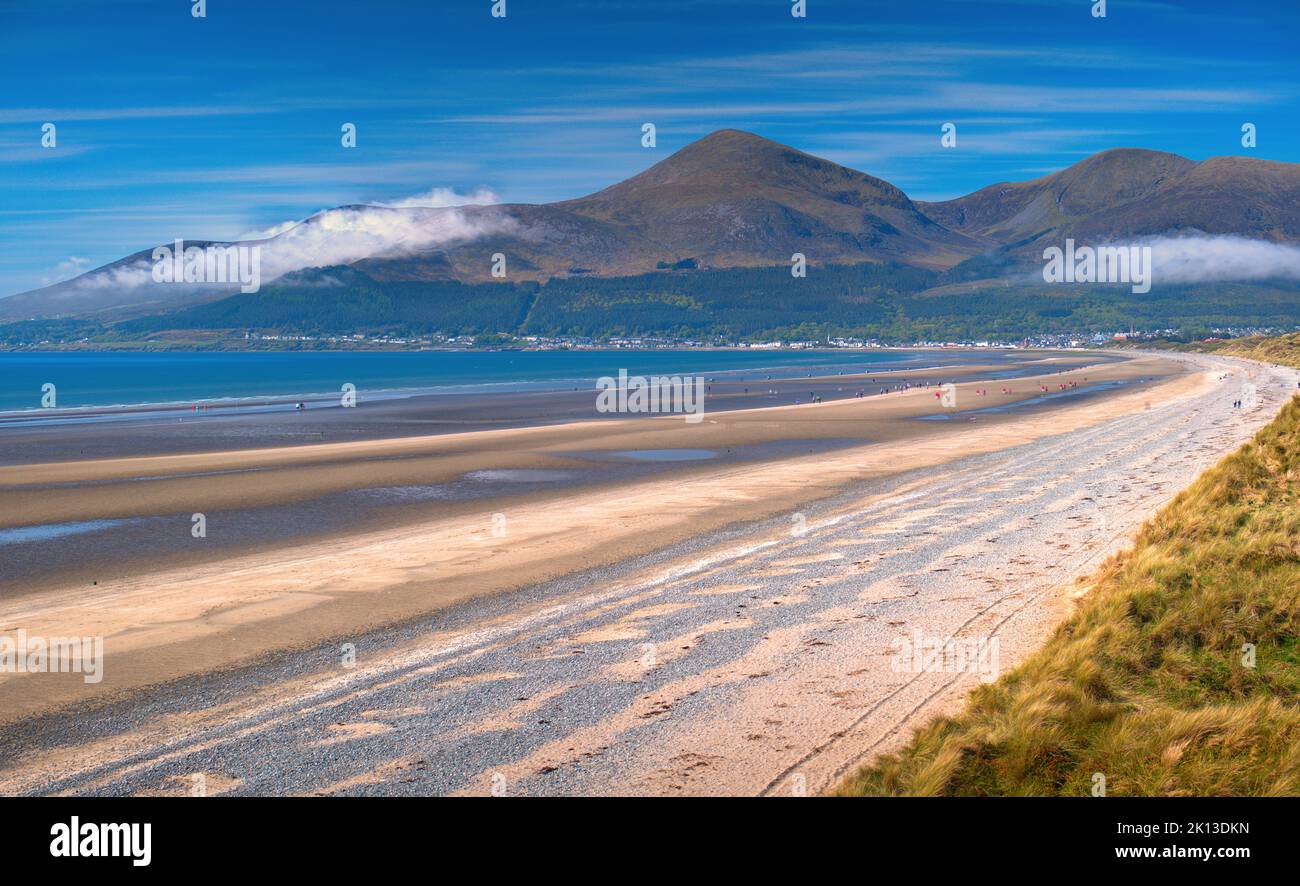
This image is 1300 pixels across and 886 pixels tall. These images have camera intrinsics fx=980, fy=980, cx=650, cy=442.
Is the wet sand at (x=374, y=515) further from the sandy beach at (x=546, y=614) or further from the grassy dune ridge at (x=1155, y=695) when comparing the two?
the grassy dune ridge at (x=1155, y=695)

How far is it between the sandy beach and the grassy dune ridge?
72 cm

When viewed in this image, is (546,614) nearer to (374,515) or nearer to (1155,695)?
(1155,695)

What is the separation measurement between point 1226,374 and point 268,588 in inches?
3284

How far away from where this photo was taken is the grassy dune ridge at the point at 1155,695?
306 inches

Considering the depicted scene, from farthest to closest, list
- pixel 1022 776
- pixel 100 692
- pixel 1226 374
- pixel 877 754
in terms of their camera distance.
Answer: pixel 1226 374, pixel 100 692, pixel 877 754, pixel 1022 776

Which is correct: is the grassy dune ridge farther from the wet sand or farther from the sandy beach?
the wet sand

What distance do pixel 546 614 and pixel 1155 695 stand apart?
7719 millimetres

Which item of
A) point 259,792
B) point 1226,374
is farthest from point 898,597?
point 1226,374

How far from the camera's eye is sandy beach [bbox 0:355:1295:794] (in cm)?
884

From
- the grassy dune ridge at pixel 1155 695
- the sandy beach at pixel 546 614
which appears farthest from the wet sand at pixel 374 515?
the grassy dune ridge at pixel 1155 695

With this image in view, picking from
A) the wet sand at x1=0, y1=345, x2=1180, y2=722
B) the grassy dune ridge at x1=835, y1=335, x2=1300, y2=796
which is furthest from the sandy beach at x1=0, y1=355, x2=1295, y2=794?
the grassy dune ridge at x1=835, y1=335, x2=1300, y2=796
